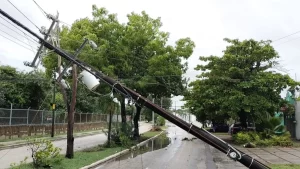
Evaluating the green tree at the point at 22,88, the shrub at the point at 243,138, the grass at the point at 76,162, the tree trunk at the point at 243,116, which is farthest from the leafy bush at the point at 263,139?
the green tree at the point at 22,88

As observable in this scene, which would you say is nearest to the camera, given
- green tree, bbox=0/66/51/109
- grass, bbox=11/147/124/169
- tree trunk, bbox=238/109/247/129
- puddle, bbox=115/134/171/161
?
grass, bbox=11/147/124/169

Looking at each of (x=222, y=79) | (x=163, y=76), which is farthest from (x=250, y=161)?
(x=222, y=79)

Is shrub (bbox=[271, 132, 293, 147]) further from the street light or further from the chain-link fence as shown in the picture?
the street light

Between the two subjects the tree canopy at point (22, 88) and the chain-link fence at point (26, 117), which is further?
the tree canopy at point (22, 88)

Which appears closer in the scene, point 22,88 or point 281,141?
point 281,141

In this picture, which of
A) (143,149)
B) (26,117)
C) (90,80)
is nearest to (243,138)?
(143,149)

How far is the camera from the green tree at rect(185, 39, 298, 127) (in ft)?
87.8

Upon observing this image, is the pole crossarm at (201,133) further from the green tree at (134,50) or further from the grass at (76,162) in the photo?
the green tree at (134,50)

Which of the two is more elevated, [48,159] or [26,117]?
[26,117]

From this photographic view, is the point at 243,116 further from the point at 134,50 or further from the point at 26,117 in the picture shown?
the point at 26,117

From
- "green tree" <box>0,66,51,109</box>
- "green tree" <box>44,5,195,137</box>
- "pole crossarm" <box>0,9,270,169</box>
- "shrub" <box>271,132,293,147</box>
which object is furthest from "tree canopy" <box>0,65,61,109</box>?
"pole crossarm" <box>0,9,270,169</box>

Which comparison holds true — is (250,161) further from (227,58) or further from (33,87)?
(33,87)

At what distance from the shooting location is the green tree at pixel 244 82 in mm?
26766

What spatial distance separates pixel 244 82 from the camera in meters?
27.2
